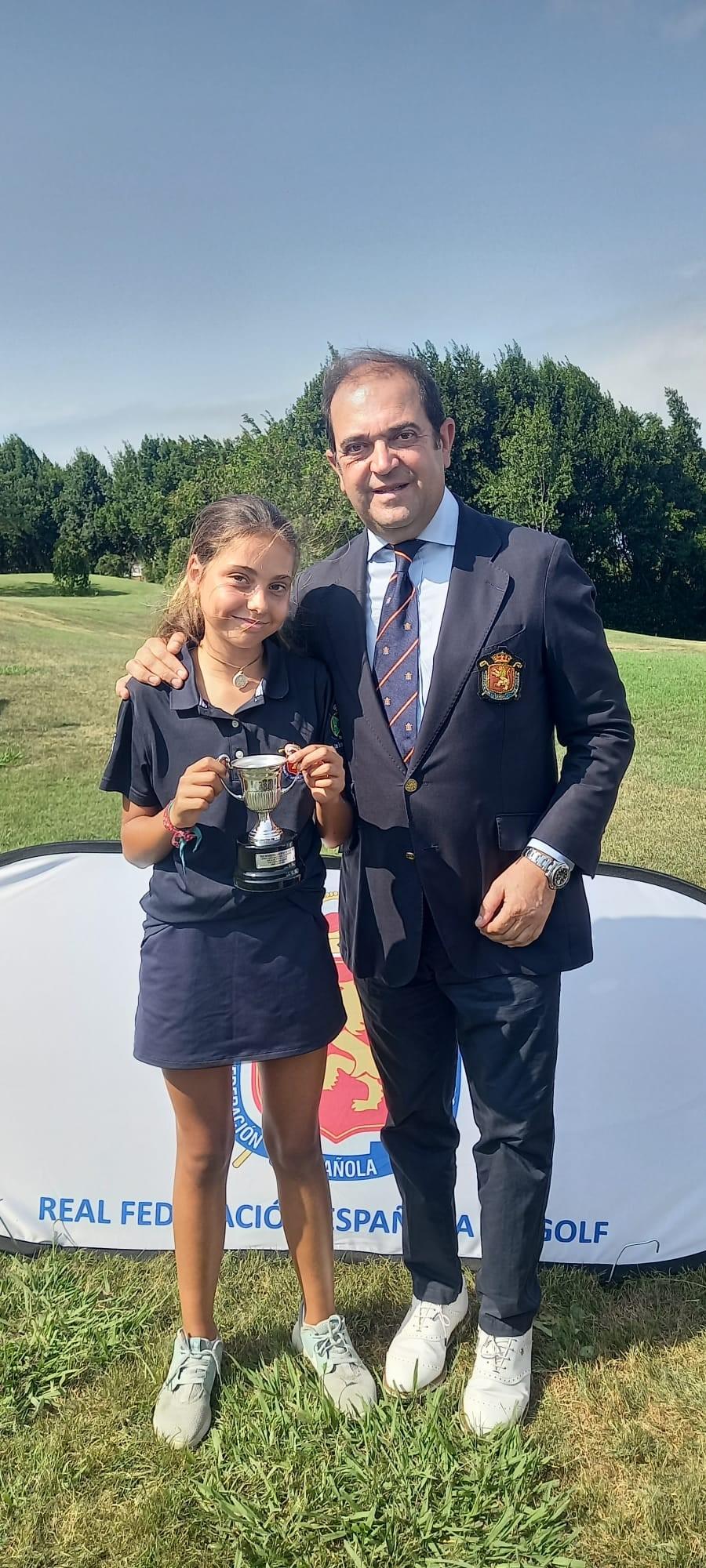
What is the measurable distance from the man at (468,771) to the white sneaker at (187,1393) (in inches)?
17.7

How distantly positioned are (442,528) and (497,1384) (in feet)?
6.64

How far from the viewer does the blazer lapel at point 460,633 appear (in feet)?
6.76

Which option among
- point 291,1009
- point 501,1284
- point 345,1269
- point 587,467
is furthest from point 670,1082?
point 587,467

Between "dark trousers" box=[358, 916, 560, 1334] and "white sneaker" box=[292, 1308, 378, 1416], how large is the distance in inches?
11.6

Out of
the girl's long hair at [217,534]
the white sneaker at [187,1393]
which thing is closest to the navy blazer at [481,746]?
the girl's long hair at [217,534]

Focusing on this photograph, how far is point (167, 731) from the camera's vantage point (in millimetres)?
2037

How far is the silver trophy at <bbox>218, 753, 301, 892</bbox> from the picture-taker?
188cm

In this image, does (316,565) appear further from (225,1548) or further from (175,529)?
(175,529)

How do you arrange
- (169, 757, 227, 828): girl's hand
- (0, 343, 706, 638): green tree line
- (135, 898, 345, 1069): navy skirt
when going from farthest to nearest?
1. (0, 343, 706, 638): green tree line
2. (135, 898, 345, 1069): navy skirt
3. (169, 757, 227, 828): girl's hand

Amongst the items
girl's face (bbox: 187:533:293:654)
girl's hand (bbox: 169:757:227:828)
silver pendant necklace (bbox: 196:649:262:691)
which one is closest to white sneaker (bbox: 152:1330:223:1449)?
girl's hand (bbox: 169:757:227:828)

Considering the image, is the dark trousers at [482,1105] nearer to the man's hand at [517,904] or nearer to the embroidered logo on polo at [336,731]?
the man's hand at [517,904]

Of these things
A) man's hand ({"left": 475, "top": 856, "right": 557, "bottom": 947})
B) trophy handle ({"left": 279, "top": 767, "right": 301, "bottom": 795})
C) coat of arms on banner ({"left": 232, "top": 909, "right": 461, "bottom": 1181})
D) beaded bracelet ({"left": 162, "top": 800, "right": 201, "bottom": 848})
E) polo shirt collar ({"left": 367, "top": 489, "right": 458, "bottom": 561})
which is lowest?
coat of arms on banner ({"left": 232, "top": 909, "right": 461, "bottom": 1181})

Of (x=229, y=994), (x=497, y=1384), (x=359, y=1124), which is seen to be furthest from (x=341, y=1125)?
(x=229, y=994)

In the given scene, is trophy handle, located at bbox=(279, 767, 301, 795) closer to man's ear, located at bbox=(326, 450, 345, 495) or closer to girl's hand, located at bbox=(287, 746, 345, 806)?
girl's hand, located at bbox=(287, 746, 345, 806)
